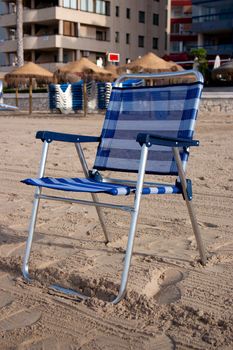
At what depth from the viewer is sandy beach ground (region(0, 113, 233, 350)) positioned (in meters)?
2.52

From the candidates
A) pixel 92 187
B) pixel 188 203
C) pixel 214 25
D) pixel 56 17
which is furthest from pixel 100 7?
pixel 92 187

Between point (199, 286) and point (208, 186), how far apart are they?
2920mm

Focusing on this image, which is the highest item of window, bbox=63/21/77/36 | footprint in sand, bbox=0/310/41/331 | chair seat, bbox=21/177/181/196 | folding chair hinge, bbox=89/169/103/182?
window, bbox=63/21/77/36

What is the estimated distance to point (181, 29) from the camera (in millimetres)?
60750

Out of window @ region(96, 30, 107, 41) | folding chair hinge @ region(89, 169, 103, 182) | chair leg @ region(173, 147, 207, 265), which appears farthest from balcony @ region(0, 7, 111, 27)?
chair leg @ region(173, 147, 207, 265)

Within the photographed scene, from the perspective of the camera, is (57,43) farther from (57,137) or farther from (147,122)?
(57,137)

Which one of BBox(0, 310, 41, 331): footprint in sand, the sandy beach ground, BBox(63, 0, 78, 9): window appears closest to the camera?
the sandy beach ground

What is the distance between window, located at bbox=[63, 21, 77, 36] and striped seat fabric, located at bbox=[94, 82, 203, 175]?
156 ft

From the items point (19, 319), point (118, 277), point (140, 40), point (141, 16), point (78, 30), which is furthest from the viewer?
point (141, 16)

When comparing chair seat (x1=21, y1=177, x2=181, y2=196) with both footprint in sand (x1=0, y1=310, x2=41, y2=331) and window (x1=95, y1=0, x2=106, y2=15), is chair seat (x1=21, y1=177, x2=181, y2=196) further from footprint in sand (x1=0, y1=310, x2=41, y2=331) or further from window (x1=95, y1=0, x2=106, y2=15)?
window (x1=95, y1=0, x2=106, y2=15)

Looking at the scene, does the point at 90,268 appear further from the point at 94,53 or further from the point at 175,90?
the point at 94,53

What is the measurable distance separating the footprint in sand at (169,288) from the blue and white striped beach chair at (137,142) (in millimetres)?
239

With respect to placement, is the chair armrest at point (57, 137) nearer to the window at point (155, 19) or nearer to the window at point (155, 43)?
the window at point (155, 43)

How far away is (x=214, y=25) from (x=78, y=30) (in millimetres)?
13082
